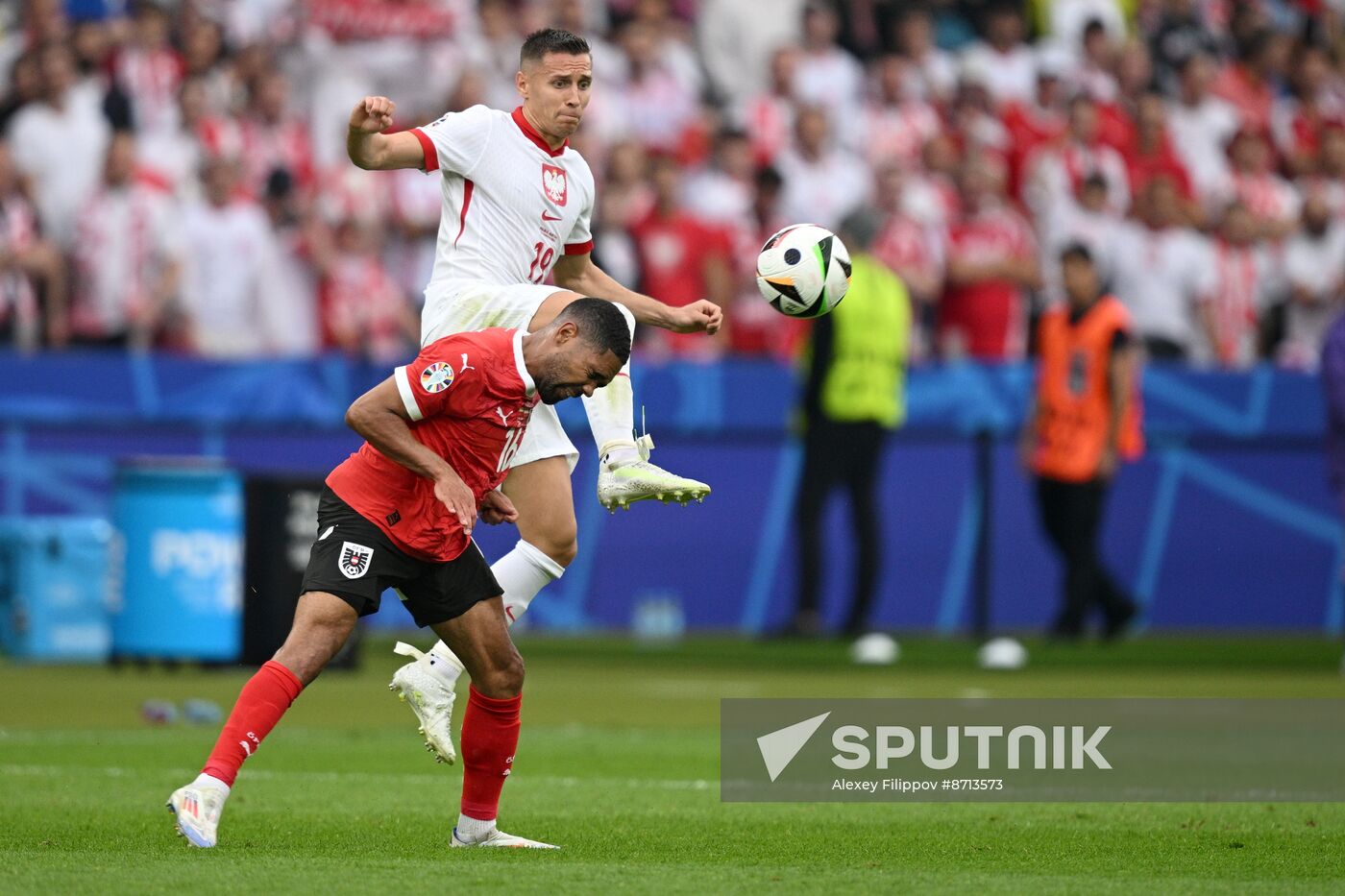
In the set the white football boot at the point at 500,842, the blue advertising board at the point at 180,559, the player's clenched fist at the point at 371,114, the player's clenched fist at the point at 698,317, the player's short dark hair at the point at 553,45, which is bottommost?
the blue advertising board at the point at 180,559

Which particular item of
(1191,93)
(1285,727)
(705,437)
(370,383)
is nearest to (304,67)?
(370,383)

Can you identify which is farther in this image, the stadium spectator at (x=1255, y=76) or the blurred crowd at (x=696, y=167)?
the stadium spectator at (x=1255, y=76)

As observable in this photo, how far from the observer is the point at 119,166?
15.6m

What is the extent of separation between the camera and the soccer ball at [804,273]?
7.89 m

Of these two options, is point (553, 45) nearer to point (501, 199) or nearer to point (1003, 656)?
point (501, 199)

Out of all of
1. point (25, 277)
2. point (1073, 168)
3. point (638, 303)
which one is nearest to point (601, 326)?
point (638, 303)

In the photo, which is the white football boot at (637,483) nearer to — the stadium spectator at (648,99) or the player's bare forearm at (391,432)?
the player's bare forearm at (391,432)

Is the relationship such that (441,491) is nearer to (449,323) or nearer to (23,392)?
(449,323)

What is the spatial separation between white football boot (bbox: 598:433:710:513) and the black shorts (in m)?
0.98

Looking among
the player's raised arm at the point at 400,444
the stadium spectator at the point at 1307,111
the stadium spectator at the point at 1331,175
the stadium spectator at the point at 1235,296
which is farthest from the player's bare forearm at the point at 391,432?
the stadium spectator at the point at 1307,111

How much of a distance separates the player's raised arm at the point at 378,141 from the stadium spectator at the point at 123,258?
8.67 metres

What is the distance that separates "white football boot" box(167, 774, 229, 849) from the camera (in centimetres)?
593

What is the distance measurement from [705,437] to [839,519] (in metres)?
1.31

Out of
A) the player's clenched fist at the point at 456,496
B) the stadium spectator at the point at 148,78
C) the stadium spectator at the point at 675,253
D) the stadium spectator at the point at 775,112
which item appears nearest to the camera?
the player's clenched fist at the point at 456,496
